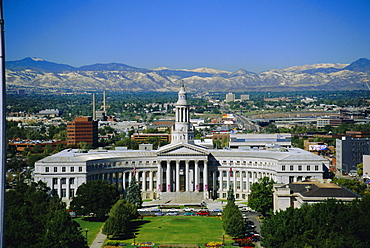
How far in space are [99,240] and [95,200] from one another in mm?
16953

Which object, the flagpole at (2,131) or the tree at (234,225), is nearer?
the flagpole at (2,131)

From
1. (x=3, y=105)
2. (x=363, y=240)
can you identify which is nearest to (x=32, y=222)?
(x=363, y=240)

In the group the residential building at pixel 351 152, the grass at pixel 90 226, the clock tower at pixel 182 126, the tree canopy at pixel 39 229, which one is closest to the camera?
the tree canopy at pixel 39 229

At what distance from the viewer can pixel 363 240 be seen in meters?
82.9

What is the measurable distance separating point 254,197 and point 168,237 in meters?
23.0

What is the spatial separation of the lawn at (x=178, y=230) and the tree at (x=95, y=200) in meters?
5.73

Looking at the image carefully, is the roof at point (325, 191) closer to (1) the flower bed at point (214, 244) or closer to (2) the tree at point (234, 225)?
(2) the tree at point (234, 225)

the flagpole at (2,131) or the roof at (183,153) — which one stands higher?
the flagpole at (2,131)

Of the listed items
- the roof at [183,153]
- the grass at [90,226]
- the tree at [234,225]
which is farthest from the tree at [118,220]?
the roof at [183,153]

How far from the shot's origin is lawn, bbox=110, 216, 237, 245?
329 feet

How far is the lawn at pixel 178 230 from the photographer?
100 metres

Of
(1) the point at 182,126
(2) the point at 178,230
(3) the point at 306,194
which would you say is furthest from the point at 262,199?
(1) the point at 182,126

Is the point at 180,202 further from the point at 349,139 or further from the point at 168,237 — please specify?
the point at 349,139

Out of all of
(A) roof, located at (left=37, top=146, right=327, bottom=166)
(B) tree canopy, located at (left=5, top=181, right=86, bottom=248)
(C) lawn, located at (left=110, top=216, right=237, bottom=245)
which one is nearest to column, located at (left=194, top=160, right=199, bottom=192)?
(A) roof, located at (left=37, top=146, right=327, bottom=166)
